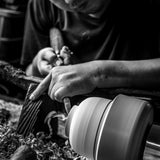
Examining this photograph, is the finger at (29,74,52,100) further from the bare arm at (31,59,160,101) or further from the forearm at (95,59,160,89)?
the forearm at (95,59,160,89)

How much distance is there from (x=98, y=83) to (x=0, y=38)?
115 centimetres

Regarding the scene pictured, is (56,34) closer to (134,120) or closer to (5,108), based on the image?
(5,108)

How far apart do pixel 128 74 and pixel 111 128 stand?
37cm

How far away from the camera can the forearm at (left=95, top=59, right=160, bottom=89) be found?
3.42ft

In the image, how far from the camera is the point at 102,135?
2.48 ft

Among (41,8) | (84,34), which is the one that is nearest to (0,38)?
(41,8)

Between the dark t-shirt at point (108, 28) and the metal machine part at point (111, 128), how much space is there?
0.59 meters

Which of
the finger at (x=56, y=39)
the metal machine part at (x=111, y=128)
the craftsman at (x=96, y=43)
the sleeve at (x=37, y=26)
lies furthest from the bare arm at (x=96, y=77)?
the sleeve at (x=37, y=26)

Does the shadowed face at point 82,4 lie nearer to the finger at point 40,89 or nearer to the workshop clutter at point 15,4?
the finger at point 40,89

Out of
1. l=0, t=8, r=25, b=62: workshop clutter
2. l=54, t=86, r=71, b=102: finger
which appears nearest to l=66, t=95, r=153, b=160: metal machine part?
l=54, t=86, r=71, b=102: finger

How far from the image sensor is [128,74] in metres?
1.07

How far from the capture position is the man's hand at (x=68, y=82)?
990mm

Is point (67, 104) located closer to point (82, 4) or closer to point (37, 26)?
point (82, 4)

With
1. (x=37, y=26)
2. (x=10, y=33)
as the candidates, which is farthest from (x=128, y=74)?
(x=10, y=33)
